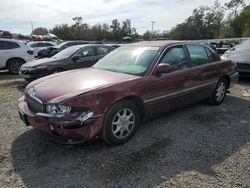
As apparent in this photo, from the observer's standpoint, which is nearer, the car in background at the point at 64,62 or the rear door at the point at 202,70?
the rear door at the point at 202,70

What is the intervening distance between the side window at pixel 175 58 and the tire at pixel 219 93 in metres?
1.40

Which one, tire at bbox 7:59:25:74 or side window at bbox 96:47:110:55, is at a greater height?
side window at bbox 96:47:110:55

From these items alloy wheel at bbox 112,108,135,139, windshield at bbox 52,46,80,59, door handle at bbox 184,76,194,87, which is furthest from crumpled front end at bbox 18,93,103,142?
windshield at bbox 52,46,80,59

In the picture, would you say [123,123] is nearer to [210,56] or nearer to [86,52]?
[210,56]

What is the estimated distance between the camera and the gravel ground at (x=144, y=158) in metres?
3.25

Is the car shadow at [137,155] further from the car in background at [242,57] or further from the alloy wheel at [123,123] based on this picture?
the car in background at [242,57]

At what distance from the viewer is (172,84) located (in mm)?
4789

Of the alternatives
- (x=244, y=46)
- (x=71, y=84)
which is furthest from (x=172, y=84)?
(x=244, y=46)

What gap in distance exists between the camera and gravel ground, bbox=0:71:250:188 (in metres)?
3.25

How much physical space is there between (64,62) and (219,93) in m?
4.93

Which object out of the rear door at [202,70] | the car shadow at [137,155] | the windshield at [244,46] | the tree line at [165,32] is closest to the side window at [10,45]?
the car shadow at [137,155]

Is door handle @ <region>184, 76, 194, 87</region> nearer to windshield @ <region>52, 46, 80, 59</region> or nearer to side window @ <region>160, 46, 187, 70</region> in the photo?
side window @ <region>160, 46, 187, 70</region>

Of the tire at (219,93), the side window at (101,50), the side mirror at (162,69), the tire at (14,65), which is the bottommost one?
the tire at (14,65)

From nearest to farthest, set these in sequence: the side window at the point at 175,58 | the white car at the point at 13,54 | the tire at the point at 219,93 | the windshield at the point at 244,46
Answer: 1. the side window at the point at 175,58
2. the tire at the point at 219,93
3. the windshield at the point at 244,46
4. the white car at the point at 13,54
